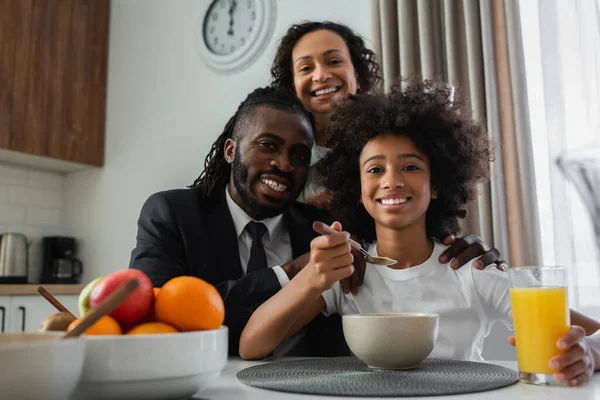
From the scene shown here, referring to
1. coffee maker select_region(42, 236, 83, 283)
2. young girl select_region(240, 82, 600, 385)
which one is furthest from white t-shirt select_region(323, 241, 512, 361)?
coffee maker select_region(42, 236, 83, 283)

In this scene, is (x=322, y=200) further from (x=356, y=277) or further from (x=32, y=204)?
(x=32, y=204)

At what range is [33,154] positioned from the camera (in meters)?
3.07

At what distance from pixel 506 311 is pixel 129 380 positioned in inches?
34.7

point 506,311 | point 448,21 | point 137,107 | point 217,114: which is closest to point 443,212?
point 506,311

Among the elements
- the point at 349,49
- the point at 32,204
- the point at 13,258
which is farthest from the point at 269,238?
the point at 32,204

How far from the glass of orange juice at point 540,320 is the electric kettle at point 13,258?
9.36 ft

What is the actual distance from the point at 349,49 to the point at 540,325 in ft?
5.34

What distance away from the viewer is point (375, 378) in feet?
2.44

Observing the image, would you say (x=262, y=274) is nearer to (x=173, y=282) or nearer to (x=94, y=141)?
(x=173, y=282)

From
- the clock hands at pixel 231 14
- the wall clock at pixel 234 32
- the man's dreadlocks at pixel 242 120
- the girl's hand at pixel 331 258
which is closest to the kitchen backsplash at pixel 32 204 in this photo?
the wall clock at pixel 234 32

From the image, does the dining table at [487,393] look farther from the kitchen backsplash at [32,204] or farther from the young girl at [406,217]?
the kitchen backsplash at [32,204]

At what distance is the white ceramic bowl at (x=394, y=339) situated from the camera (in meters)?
0.80

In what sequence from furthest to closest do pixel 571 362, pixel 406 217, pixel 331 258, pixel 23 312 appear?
pixel 23 312 < pixel 406 217 < pixel 331 258 < pixel 571 362

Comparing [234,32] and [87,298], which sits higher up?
[234,32]
